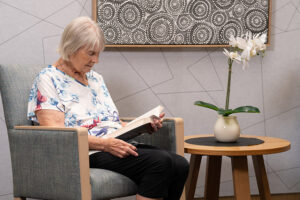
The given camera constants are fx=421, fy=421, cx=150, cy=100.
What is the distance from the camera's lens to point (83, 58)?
1922mm

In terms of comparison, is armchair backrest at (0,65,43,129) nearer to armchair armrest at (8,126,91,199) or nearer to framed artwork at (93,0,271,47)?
armchair armrest at (8,126,91,199)

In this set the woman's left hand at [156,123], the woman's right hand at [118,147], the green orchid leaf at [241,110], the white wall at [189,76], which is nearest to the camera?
the woman's right hand at [118,147]

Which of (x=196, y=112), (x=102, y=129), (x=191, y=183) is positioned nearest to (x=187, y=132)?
(x=196, y=112)

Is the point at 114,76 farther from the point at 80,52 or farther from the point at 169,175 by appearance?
the point at 169,175

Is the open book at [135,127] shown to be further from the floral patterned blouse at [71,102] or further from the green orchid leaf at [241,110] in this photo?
the green orchid leaf at [241,110]

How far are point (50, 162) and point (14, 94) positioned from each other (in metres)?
0.42

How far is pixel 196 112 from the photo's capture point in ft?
8.93

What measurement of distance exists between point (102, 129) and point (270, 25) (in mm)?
1411

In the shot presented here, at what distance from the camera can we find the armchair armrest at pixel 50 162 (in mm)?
1617

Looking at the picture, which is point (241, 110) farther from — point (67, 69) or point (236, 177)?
point (67, 69)

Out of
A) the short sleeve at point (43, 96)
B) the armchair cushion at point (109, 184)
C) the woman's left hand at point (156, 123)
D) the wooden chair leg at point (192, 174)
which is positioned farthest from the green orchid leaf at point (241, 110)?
the short sleeve at point (43, 96)

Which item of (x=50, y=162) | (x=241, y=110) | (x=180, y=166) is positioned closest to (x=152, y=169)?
Result: (x=180, y=166)

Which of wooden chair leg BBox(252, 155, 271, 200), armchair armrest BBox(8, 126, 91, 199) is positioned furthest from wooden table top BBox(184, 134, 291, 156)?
armchair armrest BBox(8, 126, 91, 199)

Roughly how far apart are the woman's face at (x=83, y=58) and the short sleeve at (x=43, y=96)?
0.44ft
